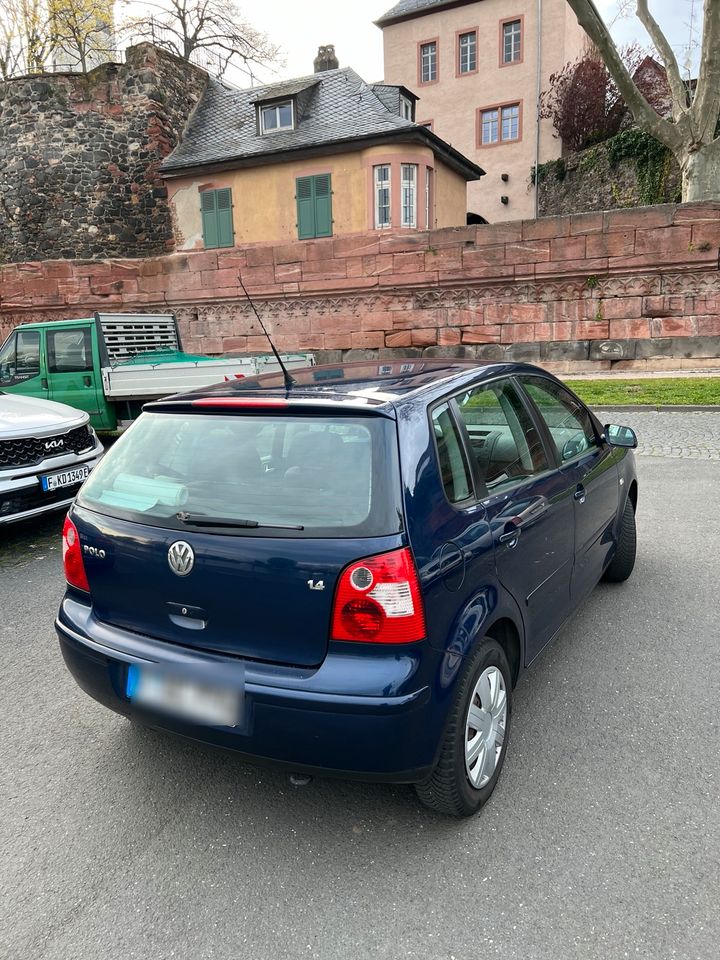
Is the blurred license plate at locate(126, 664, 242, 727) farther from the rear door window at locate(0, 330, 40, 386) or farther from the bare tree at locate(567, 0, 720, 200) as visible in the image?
the bare tree at locate(567, 0, 720, 200)

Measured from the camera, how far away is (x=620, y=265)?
15758 millimetres

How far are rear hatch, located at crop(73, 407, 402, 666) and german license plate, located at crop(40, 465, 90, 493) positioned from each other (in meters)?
3.46

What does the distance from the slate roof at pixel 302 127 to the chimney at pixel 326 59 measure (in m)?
5.39

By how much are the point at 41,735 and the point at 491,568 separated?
2.25 m

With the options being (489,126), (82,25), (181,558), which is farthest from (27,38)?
(181,558)

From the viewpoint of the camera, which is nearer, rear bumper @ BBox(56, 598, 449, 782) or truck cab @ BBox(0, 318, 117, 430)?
rear bumper @ BBox(56, 598, 449, 782)

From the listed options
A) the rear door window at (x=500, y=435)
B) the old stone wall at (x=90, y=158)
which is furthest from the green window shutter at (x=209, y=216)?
the rear door window at (x=500, y=435)

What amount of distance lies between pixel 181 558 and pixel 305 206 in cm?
2171

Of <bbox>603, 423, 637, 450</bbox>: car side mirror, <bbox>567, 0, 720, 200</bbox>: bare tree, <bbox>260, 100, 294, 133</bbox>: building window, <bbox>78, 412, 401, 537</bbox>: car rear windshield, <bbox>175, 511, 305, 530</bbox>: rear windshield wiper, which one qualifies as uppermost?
<bbox>260, 100, 294, 133</bbox>: building window

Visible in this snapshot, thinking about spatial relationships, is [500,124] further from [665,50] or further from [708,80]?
Result: [708,80]

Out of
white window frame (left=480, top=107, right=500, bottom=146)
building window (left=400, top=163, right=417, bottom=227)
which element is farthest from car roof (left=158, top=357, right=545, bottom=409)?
white window frame (left=480, top=107, right=500, bottom=146)

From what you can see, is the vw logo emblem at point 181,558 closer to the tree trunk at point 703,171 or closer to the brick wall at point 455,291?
the brick wall at point 455,291

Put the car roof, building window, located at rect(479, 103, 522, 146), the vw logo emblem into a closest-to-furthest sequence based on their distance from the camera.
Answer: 1. the vw logo emblem
2. the car roof
3. building window, located at rect(479, 103, 522, 146)

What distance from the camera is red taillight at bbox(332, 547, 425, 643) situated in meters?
2.21
